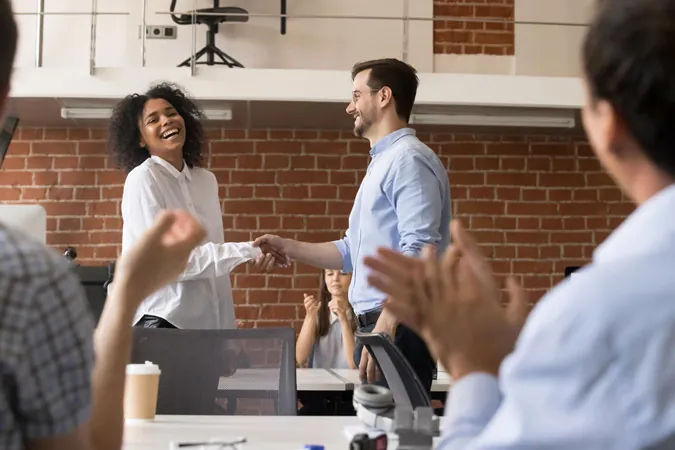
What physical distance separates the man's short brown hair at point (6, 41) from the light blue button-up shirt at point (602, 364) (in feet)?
1.51

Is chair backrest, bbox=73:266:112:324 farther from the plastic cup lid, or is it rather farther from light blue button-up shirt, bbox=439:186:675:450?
light blue button-up shirt, bbox=439:186:675:450

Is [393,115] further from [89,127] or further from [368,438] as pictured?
[89,127]

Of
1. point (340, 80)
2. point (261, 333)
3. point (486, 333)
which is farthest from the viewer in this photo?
point (340, 80)

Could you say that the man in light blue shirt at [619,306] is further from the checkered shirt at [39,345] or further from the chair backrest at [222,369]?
the chair backrest at [222,369]

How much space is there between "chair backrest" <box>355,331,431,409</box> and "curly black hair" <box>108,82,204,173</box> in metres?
1.81

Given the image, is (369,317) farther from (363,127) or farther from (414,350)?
(363,127)

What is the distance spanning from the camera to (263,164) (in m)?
5.36

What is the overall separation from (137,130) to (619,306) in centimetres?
284

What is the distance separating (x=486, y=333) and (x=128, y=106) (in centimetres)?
268

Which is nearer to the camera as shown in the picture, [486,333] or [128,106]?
[486,333]

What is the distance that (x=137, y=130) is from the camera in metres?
3.28

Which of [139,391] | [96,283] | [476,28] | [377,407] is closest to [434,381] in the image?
[96,283]

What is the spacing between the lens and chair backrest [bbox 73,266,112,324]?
3.33 metres

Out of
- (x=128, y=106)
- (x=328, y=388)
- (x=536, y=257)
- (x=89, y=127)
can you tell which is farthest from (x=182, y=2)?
(x=328, y=388)
